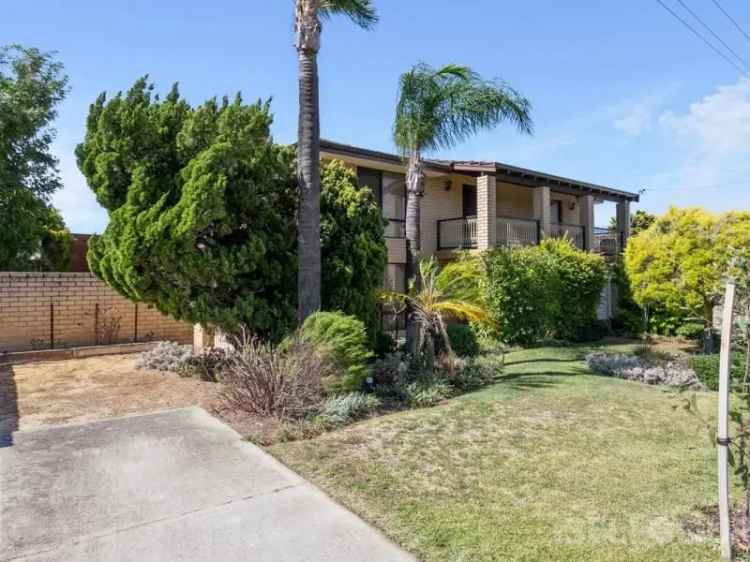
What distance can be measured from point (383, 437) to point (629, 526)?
8.64 feet

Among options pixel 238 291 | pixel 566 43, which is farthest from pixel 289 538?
pixel 566 43

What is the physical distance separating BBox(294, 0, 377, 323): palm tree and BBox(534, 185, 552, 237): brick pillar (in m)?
12.3

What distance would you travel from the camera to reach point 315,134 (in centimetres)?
830

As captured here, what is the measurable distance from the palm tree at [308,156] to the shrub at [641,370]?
6162 mm

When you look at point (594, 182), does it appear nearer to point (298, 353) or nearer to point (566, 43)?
point (566, 43)

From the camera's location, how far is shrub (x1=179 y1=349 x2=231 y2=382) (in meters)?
8.67

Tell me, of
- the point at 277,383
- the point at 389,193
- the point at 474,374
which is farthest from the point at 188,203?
the point at 389,193

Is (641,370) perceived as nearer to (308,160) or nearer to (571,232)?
(308,160)

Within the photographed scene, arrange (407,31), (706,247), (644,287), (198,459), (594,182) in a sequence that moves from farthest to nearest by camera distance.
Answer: (594,182) < (644,287) < (706,247) < (407,31) < (198,459)

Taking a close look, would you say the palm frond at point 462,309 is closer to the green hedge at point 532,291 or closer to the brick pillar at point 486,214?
the green hedge at point 532,291

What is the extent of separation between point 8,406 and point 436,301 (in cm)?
659

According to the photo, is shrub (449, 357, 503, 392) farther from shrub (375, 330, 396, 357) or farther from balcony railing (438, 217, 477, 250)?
balcony railing (438, 217, 477, 250)

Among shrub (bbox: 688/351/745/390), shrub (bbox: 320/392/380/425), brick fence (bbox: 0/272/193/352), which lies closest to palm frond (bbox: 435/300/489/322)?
shrub (bbox: 320/392/380/425)

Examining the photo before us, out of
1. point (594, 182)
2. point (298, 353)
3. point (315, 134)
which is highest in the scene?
point (594, 182)
